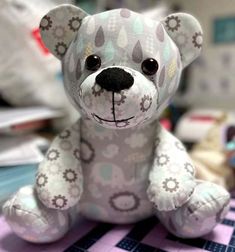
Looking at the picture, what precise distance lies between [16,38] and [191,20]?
1.52ft

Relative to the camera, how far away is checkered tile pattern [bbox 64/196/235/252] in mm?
473

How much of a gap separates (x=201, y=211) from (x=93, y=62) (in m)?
0.25

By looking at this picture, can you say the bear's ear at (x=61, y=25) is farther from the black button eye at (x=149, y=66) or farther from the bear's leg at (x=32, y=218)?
the bear's leg at (x=32, y=218)

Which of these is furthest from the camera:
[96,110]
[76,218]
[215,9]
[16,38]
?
[215,9]

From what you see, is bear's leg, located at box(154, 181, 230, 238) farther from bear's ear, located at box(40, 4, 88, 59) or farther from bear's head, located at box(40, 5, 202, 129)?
bear's ear, located at box(40, 4, 88, 59)

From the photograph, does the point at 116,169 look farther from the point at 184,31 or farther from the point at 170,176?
the point at 184,31

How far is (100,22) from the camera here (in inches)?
17.5

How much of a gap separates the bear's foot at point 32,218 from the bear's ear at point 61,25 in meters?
0.22

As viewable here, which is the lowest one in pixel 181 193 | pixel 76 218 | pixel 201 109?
pixel 201 109

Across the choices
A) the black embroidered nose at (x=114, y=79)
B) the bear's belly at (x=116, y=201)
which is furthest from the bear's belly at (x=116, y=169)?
the black embroidered nose at (x=114, y=79)

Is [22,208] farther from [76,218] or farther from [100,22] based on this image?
[100,22]

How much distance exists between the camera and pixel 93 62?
43 centimetres

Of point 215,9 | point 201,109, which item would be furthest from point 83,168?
point 215,9

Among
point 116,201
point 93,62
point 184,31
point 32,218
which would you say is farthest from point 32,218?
point 184,31
